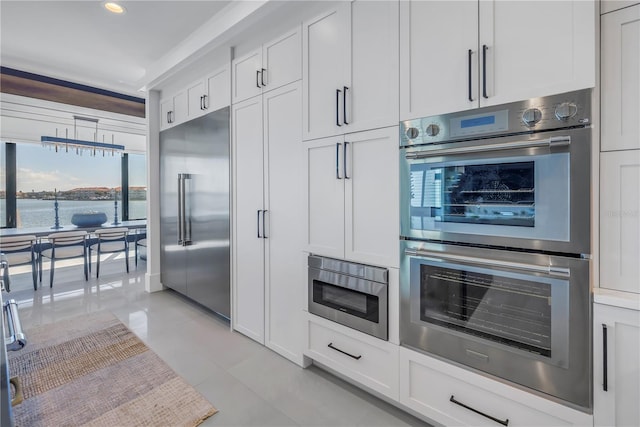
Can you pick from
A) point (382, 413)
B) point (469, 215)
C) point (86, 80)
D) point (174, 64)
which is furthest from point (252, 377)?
point (86, 80)

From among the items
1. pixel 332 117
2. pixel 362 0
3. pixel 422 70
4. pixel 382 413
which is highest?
pixel 362 0

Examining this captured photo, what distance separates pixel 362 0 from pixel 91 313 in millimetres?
4200

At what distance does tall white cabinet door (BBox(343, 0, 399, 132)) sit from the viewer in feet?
5.79

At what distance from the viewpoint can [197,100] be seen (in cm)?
346

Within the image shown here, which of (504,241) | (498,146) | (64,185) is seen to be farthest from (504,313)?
(64,185)

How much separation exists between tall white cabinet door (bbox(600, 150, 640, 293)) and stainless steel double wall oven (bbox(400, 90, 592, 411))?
0.16 meters

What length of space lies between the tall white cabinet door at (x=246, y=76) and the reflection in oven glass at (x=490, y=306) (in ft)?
6.91

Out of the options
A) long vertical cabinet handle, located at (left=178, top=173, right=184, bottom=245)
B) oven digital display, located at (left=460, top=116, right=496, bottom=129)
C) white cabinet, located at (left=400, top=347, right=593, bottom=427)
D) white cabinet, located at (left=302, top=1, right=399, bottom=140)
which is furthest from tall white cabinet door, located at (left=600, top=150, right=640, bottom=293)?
long vertical cabinet handle, located at (left=178, top=173, right=184, bottom=245)

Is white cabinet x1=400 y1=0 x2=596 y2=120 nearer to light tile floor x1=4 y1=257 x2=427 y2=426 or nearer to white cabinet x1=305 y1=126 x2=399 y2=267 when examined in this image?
white cabinet x1=305 y1=126 x2=399 y2=267

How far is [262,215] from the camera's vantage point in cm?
265

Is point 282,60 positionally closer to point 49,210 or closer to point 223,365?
point 223,365

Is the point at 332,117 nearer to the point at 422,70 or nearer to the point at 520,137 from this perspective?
the point at 422,70

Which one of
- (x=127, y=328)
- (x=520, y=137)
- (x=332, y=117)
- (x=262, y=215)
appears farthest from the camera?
(x=127, y=328)

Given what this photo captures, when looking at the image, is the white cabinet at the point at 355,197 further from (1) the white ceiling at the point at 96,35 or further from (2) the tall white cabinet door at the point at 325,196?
(1) the white ceiling at the point at 96,35
